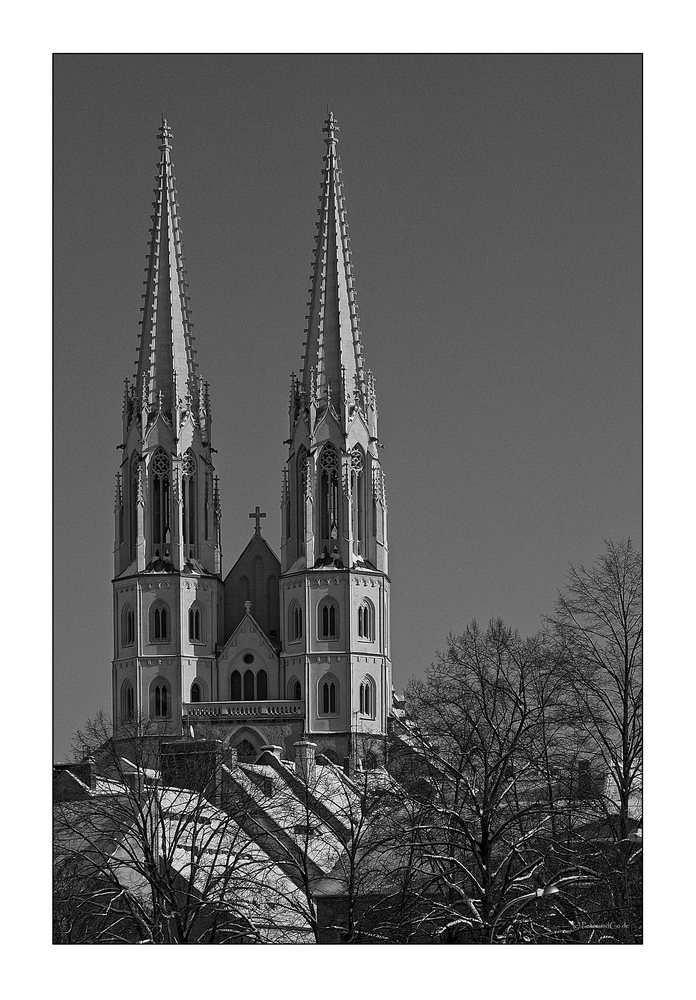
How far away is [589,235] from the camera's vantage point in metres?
23.1

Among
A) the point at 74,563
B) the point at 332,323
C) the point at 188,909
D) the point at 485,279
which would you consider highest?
the point at 332,323

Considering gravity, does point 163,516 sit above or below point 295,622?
above

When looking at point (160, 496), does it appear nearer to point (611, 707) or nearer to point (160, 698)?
point (160, 698)

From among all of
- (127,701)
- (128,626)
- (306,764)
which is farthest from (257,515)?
(306,764)

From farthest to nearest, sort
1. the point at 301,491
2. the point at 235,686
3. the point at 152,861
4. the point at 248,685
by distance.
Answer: the point at 248,685 → the point at 235,686 → the point at 301,491 → the point at 152,861

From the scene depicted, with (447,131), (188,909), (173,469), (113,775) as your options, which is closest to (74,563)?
(113,775)

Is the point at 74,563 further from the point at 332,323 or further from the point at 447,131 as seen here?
the point at 332,323

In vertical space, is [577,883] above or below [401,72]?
below

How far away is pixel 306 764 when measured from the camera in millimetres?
29938

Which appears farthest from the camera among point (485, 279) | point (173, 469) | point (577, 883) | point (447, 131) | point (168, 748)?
point (173, 469)

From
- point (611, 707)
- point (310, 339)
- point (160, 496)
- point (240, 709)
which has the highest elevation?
point (310, 339)

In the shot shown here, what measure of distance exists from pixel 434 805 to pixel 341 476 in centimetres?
2817

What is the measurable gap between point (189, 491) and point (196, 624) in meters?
3.97

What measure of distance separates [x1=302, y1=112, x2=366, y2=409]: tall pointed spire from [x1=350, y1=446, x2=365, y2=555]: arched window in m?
1.26
